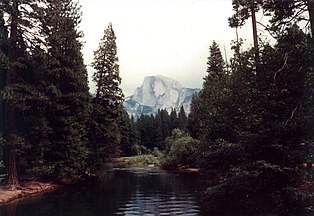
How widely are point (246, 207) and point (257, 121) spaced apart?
432 cm

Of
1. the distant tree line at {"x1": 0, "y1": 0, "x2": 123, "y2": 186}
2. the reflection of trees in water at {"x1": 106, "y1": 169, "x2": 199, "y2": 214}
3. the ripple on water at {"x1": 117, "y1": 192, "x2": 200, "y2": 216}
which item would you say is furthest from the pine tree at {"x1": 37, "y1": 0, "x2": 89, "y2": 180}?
the ripple on water at {"x1": 117, "y1": 192, "x2": 200, "y2": 216}

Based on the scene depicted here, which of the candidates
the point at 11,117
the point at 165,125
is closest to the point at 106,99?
the point at 11,117

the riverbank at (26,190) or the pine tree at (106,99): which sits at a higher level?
the pine tree at (106,99)

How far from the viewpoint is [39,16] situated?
23.0m

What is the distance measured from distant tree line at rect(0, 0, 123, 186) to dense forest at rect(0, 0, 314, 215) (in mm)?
86

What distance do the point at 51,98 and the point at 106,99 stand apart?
10.4 m

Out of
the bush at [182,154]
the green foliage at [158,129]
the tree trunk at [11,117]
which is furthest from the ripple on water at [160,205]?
the green foliage at [158,129]

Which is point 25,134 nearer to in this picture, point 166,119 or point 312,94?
point 312,94

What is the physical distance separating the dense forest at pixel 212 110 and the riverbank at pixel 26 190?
862 millimetres

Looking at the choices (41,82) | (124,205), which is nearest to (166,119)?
(41,82)

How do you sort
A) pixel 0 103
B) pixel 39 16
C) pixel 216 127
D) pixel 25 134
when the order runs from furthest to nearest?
pixel 25 134
pixel 0 103
pixel 39 16
pixel 216 127

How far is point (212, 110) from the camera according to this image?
22.1 m

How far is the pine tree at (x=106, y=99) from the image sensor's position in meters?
37.7

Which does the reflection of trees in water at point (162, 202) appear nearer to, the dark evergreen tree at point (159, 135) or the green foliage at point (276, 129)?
the green foliage at point (276, 129)
